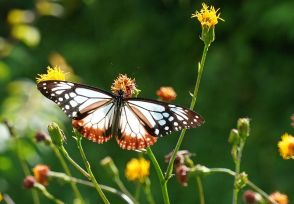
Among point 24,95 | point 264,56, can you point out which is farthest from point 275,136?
point 24,95

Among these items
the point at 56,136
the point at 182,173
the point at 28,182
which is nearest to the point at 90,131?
the point at 56,136

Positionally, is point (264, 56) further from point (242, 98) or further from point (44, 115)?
point (44, 115)

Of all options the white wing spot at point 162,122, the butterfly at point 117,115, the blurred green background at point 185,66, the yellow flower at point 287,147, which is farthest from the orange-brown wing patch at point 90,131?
the blurred green background at point 185,66

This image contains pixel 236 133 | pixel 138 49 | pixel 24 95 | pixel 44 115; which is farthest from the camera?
pixel 138 49

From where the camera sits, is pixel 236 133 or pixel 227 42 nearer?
pixel 236 133

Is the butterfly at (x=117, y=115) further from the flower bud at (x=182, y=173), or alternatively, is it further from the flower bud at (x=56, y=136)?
the flower bud at (x=182, y=173)

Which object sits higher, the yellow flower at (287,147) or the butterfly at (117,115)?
the yellow flower at (287,147)

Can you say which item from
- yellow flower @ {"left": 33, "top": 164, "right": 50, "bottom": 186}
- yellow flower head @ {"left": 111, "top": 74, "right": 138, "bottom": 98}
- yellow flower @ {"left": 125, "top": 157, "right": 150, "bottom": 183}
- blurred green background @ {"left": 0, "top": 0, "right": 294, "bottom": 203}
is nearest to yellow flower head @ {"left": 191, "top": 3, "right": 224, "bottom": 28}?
yellow flower head @ {"left": 111, "top": 74, "right": 138, "bottom": 98}
